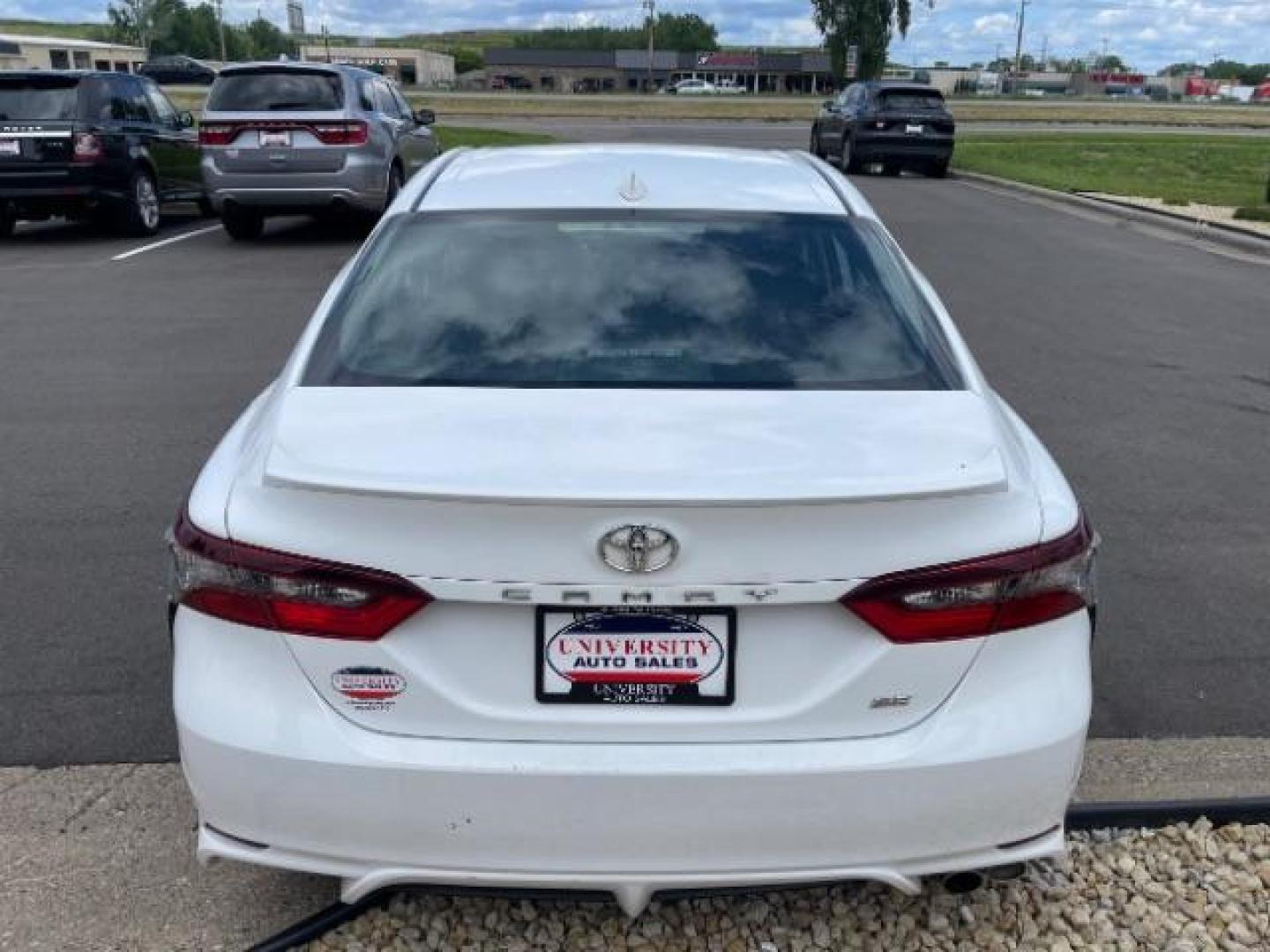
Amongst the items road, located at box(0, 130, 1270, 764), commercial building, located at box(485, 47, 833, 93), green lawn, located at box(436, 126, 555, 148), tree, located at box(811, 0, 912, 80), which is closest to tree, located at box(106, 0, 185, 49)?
commercial building, located at box(485, 47, 833, 93)

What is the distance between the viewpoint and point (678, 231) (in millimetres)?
3244

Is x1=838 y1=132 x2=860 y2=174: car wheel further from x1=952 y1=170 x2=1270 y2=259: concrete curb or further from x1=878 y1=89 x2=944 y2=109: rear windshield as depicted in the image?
x1=952 y1=170 x2=1270 y2=259: concrete curb

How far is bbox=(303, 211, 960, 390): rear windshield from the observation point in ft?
9.02

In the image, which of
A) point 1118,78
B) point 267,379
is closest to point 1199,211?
point 267,379

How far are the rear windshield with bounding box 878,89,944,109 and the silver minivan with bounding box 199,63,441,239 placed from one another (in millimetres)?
12116

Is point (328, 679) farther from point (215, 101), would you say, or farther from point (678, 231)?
point (215, 101)

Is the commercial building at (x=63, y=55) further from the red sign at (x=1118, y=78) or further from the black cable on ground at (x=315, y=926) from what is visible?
the red sign at (x=1118, y=78)

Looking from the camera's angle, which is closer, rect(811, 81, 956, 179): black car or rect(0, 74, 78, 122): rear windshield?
rect(0, 74, 78, 122): rear windshield

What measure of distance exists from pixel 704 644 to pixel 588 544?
283mm

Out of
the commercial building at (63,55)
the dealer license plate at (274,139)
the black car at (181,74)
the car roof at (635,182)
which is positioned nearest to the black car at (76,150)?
the dealer license plate at (274,139)

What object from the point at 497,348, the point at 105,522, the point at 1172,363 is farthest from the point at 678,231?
the point at 1172,363

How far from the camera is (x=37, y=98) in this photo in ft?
43.8

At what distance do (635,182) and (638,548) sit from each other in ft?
5.13

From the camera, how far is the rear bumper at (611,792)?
7.29 feet
